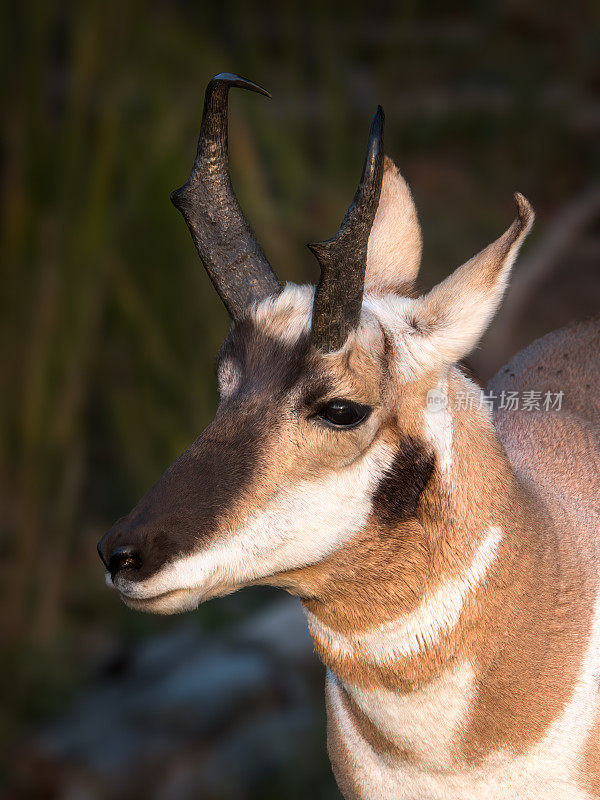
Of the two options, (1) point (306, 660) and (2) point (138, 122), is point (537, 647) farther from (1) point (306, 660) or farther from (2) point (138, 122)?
(2) point (138, 122)

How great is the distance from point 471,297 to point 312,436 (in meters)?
0.56

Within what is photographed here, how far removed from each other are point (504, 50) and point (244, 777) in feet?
Result: 29.7

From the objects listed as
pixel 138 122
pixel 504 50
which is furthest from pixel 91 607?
pixel 504 50

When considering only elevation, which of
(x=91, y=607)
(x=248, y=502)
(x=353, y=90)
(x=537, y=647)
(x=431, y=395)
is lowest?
(x=91, y=607)

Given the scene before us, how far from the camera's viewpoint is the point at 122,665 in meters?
6.96

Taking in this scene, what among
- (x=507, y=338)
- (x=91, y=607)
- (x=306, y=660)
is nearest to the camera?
(x=306, y=660)

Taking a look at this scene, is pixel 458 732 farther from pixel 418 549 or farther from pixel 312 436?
pixel 312 436

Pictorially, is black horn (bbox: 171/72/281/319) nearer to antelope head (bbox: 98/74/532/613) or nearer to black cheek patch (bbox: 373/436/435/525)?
antelope head (bbox: 98/74/532/613)

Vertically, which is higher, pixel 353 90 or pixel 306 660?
pixel 353 90

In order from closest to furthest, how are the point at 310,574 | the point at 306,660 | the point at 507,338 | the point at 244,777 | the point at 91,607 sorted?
the point at 310,574 → the point at 244,777 → the point at 306,660 → the point at 507,338 → the point at 91,607

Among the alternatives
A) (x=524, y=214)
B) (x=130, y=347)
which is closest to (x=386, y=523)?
(x=524, y=214)

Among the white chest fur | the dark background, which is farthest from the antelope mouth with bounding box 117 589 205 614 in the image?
the dark background

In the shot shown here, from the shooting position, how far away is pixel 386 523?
2.58 meters

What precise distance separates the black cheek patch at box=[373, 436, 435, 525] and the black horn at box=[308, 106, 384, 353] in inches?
13.4
